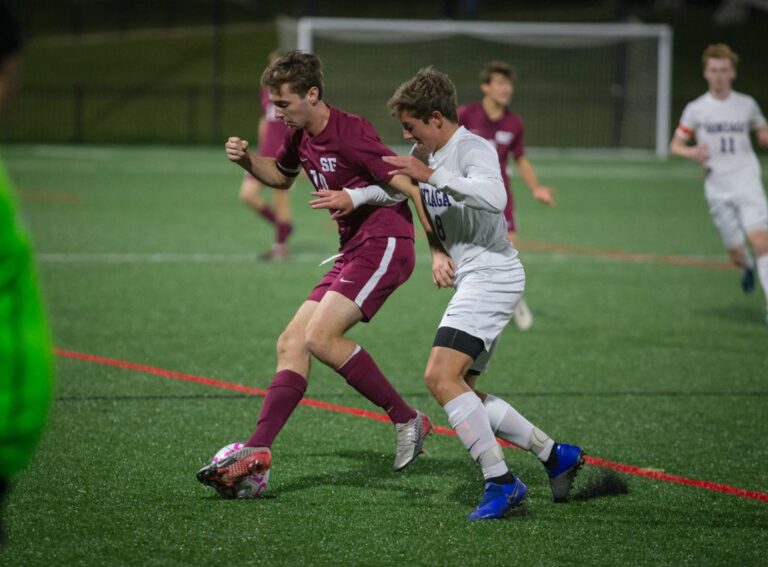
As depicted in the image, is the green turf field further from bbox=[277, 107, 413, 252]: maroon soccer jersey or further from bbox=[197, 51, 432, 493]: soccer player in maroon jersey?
bbox=[277, 107, 413, 252]: maroon soccer jersey

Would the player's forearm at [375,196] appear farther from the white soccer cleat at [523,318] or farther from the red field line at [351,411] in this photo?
the white soccer cleat at [523,318]

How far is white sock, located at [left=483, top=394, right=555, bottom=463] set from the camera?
5035 millimetres

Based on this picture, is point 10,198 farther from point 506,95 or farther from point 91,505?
point 506,95

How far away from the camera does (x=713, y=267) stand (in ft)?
42.3

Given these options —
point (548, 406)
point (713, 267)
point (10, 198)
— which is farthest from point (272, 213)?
point (10, 198)

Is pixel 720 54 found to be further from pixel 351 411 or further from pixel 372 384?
pixel 372 384

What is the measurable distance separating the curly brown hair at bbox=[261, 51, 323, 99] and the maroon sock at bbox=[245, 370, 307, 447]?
1294 millimetres

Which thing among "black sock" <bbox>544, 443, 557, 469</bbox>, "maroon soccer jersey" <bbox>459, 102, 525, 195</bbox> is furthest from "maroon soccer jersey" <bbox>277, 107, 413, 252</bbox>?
"maroon soccer jersey" <bbox>459, 102, 525, 195</bbox>

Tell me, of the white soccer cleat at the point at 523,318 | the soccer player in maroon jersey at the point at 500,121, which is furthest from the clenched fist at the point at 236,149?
the white soccer cleat at the point at 523,318

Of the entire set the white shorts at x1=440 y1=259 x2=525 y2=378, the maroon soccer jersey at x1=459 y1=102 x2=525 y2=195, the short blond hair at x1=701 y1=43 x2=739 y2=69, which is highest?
the short blond hair at x1=701 y1=43 x2=739 y2=69

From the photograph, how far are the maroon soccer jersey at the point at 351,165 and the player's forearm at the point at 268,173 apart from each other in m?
0.10

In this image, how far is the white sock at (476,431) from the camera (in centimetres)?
477

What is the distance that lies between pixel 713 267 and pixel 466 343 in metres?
8.74

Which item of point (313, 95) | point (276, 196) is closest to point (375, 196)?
point (313, 95)
